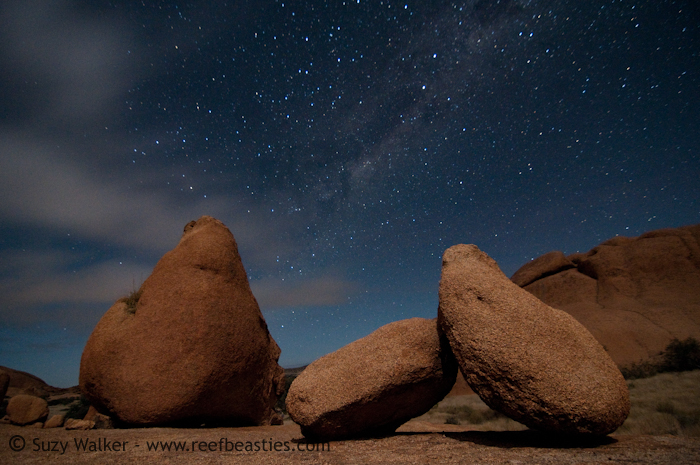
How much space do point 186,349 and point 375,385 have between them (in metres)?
4.60

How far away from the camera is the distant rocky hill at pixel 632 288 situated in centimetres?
1742

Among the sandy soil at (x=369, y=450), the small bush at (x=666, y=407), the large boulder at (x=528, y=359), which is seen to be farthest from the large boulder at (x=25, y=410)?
the small bush at (x=666, y=407)

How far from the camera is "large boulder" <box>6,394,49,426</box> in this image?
7312 millimetres

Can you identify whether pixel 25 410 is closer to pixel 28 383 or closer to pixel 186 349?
pixel 186 349

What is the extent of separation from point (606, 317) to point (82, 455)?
2397 centimetres

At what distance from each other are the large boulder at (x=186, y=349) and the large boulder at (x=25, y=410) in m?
0.86

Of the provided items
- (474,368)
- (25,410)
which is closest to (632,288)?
(474,368)

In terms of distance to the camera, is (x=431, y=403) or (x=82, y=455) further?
(x=431, y=403)

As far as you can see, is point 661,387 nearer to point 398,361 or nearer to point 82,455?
point 398,361

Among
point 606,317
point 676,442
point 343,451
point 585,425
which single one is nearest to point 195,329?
point 343,451

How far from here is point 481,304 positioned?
4.61 m

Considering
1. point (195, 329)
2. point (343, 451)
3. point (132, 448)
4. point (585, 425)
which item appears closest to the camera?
point (585, 425)

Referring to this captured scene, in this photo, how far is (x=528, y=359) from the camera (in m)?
4.03

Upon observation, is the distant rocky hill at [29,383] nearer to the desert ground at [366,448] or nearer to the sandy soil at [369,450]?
the desert ground at [366,448]
